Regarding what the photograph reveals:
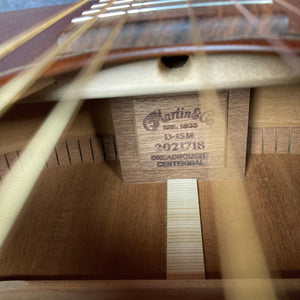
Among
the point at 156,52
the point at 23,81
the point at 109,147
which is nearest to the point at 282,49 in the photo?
the point at 156,52

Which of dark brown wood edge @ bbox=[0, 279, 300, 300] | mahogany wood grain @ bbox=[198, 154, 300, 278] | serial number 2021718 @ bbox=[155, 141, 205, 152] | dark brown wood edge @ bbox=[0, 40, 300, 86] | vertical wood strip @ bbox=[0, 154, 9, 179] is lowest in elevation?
mahogany wood grain @ bbox=[198, 154, 300, 278]

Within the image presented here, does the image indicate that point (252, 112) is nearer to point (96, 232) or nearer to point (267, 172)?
point (267, 172)

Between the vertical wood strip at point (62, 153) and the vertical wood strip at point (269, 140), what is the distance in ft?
1.66

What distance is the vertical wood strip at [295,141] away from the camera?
83 cm

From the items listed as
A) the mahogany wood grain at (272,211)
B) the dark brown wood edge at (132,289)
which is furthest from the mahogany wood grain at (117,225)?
the dark brown wood edge at (132,289)

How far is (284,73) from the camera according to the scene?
0.46m

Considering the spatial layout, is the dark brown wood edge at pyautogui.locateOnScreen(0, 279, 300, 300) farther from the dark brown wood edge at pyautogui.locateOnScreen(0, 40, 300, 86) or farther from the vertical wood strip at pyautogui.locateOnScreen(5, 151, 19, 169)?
the vertical wood strip at pyautogui.locateOnScreen(5, 151, 19, 169)

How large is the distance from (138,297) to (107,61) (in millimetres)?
288

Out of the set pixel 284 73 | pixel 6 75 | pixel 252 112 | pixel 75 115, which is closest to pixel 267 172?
pixel 252 112

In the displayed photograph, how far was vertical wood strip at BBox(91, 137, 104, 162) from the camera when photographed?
891 millimetres

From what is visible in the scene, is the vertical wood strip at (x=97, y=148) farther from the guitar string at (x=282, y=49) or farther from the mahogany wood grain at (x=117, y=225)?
the guitar string at (x=282, y=49)

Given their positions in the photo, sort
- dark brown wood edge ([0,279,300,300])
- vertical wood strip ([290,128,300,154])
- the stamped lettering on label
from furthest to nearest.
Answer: vertical wood strip ([290,128,300,154]) < the stamped lettering on label < dark brown wood edge ([0,279,300,300])

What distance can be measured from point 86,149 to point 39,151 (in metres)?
0.24

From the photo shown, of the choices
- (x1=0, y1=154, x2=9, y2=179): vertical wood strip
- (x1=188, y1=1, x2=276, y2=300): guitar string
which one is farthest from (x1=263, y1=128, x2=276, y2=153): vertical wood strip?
(x1=0, y1=154, x2=9, y2=179): vertical wood strip
